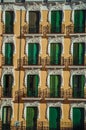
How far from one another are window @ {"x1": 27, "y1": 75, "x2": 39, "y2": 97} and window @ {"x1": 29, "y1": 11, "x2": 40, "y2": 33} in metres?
3.47

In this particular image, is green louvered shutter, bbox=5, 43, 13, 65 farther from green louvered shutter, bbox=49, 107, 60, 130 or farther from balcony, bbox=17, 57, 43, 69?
green louvered shutter, bbox=49, 107, 60, 130

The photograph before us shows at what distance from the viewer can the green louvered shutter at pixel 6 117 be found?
41.3m

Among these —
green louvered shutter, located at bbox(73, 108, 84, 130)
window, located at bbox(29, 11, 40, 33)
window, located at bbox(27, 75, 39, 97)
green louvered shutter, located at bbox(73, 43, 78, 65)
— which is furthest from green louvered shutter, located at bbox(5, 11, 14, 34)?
green louvered shutter, located at bbox(73, 108, 84, 130)

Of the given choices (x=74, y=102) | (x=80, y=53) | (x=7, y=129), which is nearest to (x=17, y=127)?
(x=7, y=129)

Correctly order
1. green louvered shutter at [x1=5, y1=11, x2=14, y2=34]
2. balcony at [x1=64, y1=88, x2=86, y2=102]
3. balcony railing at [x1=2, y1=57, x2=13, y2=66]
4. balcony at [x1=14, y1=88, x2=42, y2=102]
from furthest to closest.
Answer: green louvered shutter at [x1=5, y1=11, x2=14, y2=34] → balcony railing at [x1=2, y1=57, x2=13, y2=66] → balcony at [x1=14, y1=88, x2=42, y2=102] → balcony at [x1=64, y1=88, x2=86, y2=102]

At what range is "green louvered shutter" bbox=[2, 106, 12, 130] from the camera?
135 feet

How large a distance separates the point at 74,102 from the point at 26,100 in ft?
11.8

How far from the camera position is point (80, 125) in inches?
1599

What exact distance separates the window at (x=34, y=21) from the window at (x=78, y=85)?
466cm

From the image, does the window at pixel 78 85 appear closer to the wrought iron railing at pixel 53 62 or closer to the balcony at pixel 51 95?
the balcony at pixel 51 95

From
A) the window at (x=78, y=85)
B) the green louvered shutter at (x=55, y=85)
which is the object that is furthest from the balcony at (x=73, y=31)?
the green louvered shutter at (x=55, y=85)

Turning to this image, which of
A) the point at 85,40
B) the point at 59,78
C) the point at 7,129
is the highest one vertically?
the point at 85,40

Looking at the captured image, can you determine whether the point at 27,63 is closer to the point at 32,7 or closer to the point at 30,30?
the point at 30,30

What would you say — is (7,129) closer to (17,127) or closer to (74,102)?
(17,127)
